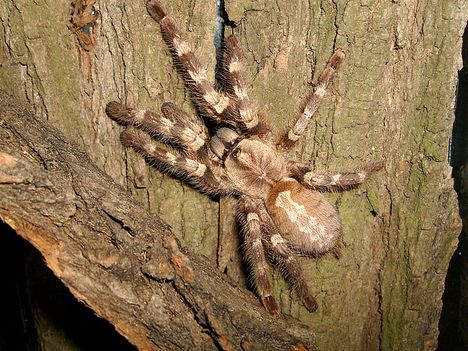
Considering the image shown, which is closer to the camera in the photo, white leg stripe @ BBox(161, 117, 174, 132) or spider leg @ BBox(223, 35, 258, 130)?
spider leg @ BBox(223, 35, 258, 130)

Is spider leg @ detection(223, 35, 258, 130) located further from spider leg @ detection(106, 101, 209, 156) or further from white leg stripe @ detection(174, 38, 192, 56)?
spider leg @ detection(106, 101, 209, 156)

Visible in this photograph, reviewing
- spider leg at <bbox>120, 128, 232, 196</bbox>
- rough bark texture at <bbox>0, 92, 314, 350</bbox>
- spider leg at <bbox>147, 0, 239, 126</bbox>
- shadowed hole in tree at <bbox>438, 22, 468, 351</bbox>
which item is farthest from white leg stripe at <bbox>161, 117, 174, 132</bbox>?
shadowed hole in tree at <bbox>438, 22, 468, 351</bbox>

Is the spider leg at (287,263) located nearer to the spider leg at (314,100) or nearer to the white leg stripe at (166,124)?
the spider leg at (314,100)

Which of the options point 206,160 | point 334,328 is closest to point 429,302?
point 334,328

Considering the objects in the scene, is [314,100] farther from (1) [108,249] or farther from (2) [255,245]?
(1) [108,249]

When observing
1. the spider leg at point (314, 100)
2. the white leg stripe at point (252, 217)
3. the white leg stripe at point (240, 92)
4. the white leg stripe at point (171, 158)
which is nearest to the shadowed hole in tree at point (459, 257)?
the spider leg at point (314, 100)
